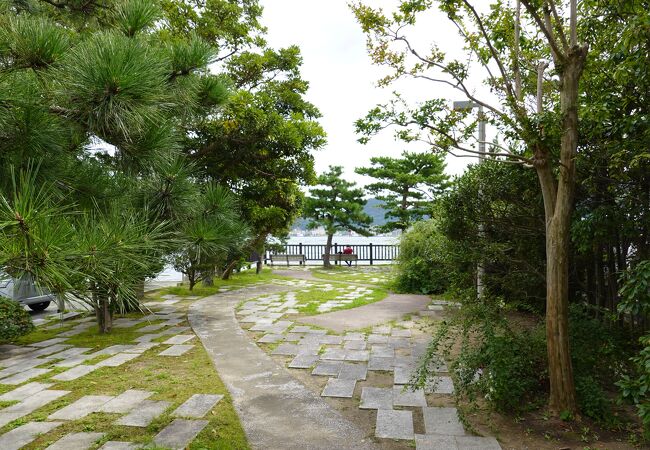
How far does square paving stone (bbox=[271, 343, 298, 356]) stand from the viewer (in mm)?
4621

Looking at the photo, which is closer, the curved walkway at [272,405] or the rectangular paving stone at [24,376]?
the curved walkway at [272,405]

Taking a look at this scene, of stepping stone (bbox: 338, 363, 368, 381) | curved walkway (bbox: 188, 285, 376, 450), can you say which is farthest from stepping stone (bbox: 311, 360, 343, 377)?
curved walkway (bbox: 188, 285, 376, 450)

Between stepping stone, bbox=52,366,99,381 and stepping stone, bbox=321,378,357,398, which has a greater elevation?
stepping stone, bbox=52,366,99,381

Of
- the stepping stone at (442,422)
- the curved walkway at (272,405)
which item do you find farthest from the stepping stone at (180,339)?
the stepping stone at (442,422)

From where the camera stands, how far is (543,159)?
9.40 feet

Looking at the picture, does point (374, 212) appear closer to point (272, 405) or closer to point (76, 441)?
point (272, 405)

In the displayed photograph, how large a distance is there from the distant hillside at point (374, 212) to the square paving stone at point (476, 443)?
13.4m

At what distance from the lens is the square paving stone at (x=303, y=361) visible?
417cm

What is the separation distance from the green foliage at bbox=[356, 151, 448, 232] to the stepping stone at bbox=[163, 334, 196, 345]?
1055cm

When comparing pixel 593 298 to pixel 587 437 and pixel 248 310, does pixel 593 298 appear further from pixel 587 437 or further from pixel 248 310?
pixel 248 310

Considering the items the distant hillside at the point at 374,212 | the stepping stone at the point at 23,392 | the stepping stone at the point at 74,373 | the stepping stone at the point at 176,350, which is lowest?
the stepping stone at the point at 23,392

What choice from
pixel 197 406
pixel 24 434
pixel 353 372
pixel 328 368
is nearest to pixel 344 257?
pixel 328 368

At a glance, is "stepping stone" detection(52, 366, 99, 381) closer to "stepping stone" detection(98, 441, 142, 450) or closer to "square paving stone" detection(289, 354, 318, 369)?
"stepping stone" detection(98, 441, 142, 450)

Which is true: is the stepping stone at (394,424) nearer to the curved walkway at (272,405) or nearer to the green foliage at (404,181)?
the curved walkway at (272,405)
